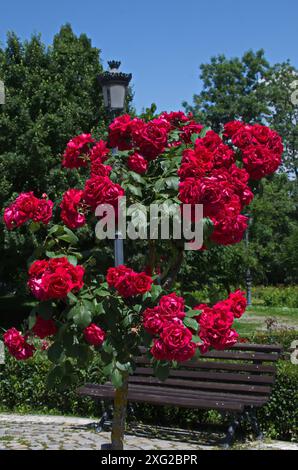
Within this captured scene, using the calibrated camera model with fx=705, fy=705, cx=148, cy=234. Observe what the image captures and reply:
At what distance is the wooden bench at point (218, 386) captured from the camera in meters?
6.98

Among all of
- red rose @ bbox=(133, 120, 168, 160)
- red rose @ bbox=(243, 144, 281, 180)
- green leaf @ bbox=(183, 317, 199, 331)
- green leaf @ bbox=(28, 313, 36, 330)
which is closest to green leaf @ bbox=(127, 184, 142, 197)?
red rose @ bbox=(133, 120, 168, 160)

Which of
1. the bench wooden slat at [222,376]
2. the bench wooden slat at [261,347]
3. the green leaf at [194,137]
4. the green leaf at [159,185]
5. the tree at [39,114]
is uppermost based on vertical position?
the tree at [39,114]

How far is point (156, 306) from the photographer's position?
3725 mm

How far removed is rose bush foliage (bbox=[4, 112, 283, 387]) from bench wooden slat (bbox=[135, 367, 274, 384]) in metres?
3.38

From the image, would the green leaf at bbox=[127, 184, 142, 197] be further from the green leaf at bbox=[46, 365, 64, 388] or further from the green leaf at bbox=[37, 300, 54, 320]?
the green leaf at bbox=[46, 365, 64, 388]

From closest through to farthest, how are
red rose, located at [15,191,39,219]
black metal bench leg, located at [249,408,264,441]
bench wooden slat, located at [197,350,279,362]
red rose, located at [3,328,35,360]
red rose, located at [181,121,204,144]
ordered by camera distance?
red rose, located at [15,191,39,219]
red rose, located at [3,328,35,360]
red rose, located at [181,121,204,144]
black metal bench leg, located at [249,408,264,441]
bench wooden slat, located at [197,350,279,362]

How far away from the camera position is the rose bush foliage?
3650 millimetres

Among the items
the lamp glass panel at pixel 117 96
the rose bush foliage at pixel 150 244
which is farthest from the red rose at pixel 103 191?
the lamp glass panel at pixel 117 96

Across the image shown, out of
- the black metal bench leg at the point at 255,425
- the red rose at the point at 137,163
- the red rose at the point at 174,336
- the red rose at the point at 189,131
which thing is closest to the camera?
the red rose at the point at 174,336

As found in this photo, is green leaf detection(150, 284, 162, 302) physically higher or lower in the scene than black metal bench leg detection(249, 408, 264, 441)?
higher

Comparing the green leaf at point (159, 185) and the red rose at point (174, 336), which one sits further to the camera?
the green leaf at point (159, 185)

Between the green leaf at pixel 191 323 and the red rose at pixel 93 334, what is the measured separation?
45 centimetres

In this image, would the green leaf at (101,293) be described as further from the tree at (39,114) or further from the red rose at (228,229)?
the tree at (39,114)
